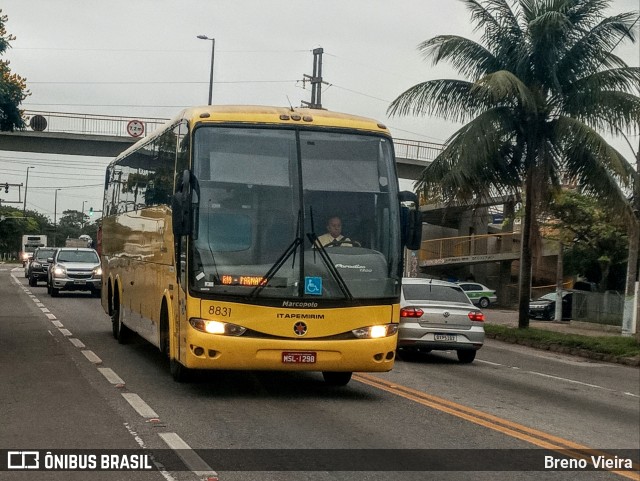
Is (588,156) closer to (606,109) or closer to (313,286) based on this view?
(606,109)

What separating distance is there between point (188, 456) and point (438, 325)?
33.4 feet

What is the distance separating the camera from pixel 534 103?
2503 cm

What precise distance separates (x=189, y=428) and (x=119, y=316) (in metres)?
9.41

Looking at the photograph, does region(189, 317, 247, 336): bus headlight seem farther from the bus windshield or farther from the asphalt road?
the asphalt road

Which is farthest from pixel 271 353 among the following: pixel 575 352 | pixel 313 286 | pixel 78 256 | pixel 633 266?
pixel 78 256

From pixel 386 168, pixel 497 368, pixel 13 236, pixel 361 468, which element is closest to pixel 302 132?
pixel 386 168

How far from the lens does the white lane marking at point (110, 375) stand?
12794 mm

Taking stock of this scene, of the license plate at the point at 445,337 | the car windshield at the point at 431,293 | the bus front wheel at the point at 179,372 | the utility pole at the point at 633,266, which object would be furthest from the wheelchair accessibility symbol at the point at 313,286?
the utility pole at the point at 633,266

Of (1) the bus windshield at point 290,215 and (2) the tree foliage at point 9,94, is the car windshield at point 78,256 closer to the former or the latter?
(2) the tree foliage at point 9,94

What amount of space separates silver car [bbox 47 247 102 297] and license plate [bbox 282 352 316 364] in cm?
2413

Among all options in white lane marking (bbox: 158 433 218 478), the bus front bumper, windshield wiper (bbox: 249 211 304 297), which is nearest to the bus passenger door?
the bus front bumper

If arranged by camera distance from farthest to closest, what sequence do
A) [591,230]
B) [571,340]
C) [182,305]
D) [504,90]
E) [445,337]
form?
1. [591,230]
2. [571,340]
3. [504,90]
4. [445,337]
5. [182,305]

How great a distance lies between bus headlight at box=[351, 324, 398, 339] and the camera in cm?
1158

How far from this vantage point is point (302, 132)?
12.0m
